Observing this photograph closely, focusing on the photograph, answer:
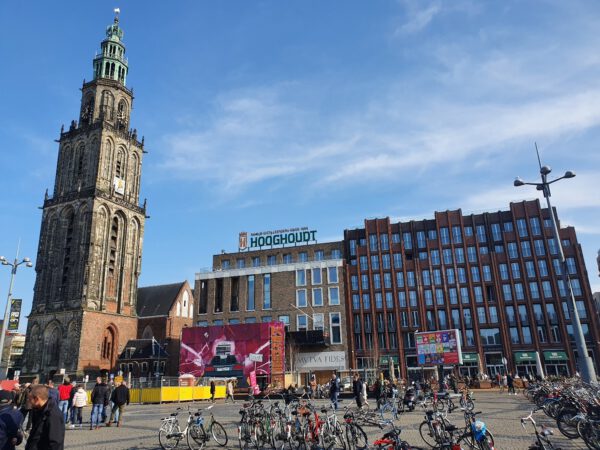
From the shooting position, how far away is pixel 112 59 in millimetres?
75688

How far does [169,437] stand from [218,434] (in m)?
1.77

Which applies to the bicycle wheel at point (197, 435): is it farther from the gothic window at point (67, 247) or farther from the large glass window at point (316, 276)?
the gothic window at point (67, 247)

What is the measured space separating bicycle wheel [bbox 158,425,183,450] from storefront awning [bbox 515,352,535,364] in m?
52.5

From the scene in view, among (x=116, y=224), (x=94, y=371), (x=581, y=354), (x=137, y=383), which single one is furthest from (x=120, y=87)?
(x=581, y=354)

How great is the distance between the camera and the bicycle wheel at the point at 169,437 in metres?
11.6

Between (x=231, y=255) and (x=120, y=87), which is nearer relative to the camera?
(x=231, y=255)

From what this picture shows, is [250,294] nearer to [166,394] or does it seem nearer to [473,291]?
[166,394]

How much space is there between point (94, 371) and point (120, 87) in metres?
43.5

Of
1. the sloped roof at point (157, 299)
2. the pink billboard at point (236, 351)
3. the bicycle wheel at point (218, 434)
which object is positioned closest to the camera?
the bicycle wheel at point (218, 434)

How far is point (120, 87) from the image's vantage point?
73.7m

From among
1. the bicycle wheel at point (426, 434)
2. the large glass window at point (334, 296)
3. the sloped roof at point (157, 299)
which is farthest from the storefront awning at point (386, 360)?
the bicycle wheel at point (426, 434)

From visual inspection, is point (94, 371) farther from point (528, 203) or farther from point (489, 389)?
point (528, 203)

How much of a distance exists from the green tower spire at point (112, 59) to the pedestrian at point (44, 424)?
77.8m

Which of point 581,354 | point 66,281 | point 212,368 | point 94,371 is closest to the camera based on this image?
point 581,354
